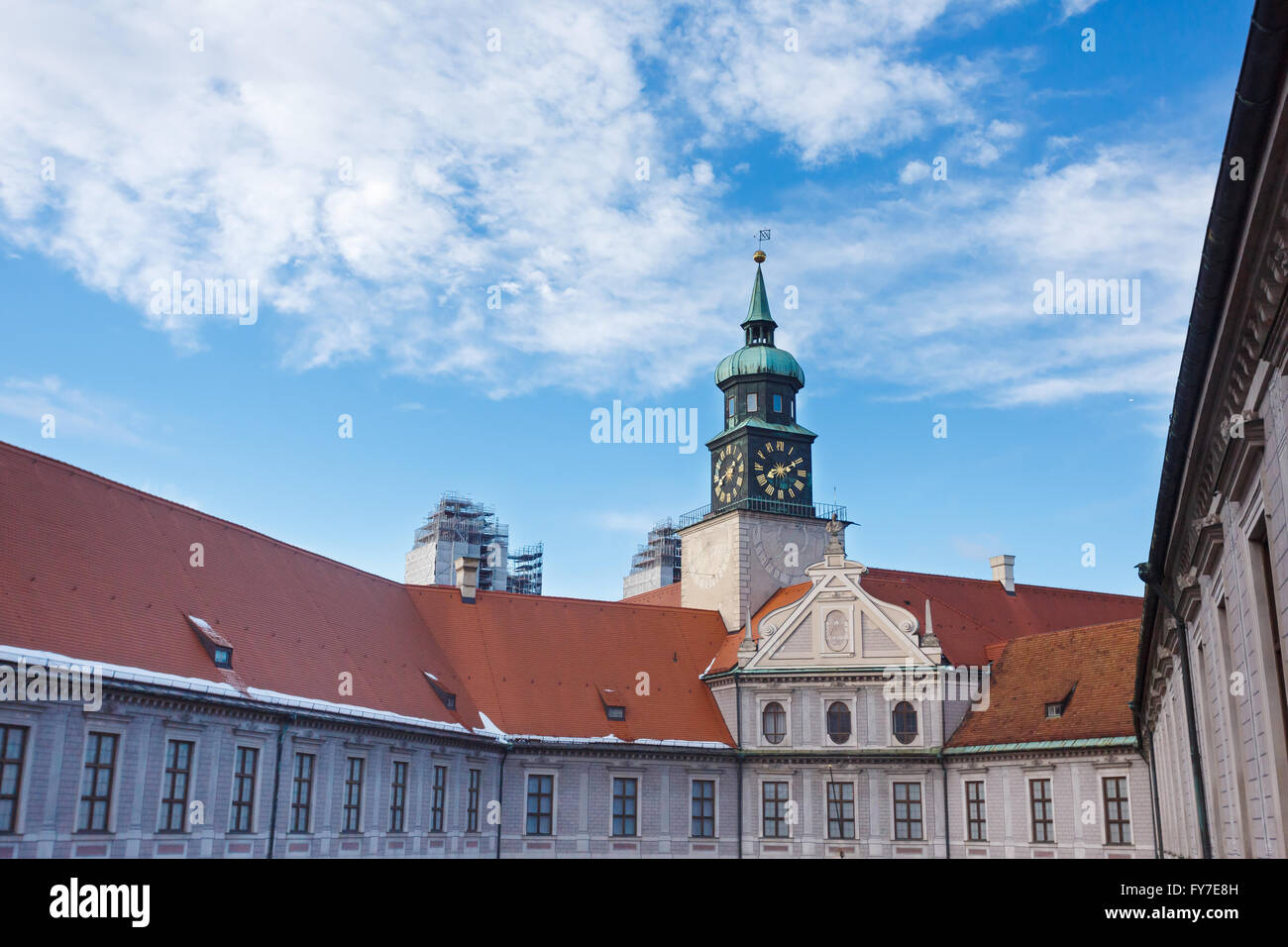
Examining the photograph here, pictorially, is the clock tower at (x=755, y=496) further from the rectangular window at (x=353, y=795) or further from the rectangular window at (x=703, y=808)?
the rectangular window at (x=353, y=795)

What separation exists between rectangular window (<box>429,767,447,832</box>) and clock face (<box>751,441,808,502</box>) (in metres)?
21.3

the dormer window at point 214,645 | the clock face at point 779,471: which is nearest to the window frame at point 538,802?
the dormer window at point 214,645

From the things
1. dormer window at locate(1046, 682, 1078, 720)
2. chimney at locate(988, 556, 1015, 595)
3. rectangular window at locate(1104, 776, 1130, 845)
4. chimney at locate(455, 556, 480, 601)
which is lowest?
rectangular window at locate(1104, 776, 1130, 845)

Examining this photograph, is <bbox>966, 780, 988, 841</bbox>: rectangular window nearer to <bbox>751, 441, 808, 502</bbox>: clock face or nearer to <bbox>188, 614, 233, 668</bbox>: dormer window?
<bbox>751, 441, 808, 502</bbox>: clock face

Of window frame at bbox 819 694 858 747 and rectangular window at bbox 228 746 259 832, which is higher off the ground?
window frame at bbox 819 694 858 747

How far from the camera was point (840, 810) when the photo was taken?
44.5 meters

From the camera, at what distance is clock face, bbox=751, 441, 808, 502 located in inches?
2154

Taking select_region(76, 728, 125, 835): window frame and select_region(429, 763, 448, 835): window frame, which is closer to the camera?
select_region(76, 728, 125, 835): window frame

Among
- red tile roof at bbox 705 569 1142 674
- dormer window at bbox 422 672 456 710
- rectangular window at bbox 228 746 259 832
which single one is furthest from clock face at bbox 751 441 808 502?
rectangular window at bbox 228 746 259 832

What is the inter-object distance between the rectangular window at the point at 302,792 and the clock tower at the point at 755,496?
2330 cm

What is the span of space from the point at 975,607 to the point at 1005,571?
3.69m

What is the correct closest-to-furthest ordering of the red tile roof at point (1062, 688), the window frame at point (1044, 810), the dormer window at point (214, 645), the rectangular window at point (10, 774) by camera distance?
the rectangular window at point (10, 774), the dormer window at point (214, 645), the red tile roof at point (1062, 688), the window frame at point (1044, 810)

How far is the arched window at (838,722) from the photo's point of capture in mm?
45188
